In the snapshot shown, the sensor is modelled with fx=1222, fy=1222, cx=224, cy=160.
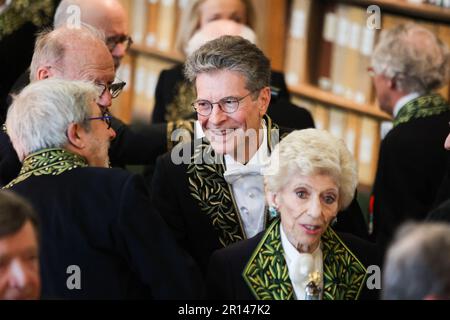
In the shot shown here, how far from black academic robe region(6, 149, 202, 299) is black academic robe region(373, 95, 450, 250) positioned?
1656 mm

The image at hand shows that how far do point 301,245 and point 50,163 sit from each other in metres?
0.82

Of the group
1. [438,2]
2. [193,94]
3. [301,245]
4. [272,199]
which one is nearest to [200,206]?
[272,199]

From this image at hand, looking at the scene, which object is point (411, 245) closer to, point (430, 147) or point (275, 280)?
point (275, 280)

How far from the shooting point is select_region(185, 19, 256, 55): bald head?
18.6ft

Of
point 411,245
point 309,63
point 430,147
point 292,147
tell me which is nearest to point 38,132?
point 292,147

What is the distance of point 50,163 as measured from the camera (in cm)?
375

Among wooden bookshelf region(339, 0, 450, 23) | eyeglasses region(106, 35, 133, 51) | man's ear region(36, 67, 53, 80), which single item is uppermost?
wooden bookshelf region(339, 0, 450, 23)

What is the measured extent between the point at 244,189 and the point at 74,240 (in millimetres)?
844

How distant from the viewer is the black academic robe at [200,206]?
14.0 feet

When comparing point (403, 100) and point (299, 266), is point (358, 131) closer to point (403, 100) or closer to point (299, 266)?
point (403, 100)

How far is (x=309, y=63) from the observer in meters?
7.40

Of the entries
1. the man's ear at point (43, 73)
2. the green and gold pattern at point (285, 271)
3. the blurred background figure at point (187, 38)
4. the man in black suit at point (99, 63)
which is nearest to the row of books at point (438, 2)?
the blurred background figure at point (187, 38)

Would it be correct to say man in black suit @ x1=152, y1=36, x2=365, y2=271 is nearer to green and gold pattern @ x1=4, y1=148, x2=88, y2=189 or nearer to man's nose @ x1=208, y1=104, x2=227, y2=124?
man's nose @ x1=208, y1=104, x2=227, y2=124

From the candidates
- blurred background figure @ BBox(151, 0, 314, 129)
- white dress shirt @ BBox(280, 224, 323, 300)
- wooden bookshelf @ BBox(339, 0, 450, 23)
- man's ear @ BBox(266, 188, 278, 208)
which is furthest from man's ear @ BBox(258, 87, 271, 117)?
wooden bookshelf @ BBox(339, 0, 450, 23)
